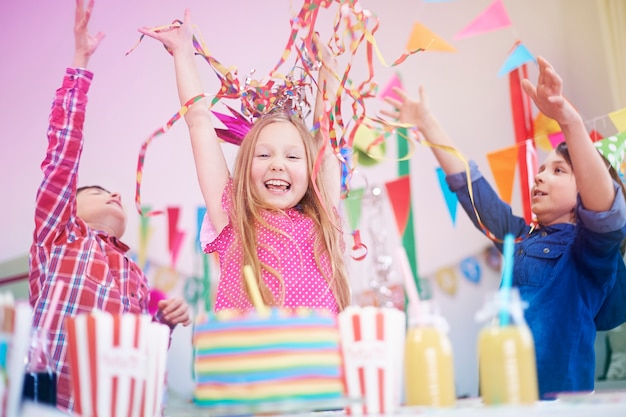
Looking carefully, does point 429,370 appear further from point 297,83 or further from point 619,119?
point 619,119

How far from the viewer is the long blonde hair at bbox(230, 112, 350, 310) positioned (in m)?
1.52

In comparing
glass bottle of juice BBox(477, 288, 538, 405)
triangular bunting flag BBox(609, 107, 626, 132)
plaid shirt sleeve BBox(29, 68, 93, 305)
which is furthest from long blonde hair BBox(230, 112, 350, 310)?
triangular bunting flag BBox(609, 107, 626, 132)

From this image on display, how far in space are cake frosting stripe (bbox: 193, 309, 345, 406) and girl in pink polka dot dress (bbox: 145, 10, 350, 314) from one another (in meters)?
0.61

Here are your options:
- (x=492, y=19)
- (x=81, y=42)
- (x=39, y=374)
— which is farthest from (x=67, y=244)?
(x=492, y=19)

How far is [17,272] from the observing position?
7.61 feet

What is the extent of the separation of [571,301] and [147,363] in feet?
4.55

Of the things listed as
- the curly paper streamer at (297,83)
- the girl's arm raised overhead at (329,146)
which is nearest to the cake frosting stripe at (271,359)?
the curly paper streamer at (297,83)

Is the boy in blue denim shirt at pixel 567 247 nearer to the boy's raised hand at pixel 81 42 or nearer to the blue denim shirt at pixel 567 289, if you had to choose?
the blue denim shirt at pixel 567 289

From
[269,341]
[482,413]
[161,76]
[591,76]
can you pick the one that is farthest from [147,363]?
[591,76]

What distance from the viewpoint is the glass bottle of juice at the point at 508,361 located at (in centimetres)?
82

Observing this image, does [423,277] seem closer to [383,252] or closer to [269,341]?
[383,252]

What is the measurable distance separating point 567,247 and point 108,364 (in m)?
1.45

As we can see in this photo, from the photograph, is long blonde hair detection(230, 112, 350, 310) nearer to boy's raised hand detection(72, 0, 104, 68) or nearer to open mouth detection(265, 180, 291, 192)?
open mouth detection(265, 180, 291, 192)

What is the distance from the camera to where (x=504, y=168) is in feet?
8.25
